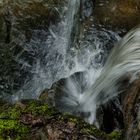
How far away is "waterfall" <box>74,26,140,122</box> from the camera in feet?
18.3

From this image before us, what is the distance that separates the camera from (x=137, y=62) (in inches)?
222

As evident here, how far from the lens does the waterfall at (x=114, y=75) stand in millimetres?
5570

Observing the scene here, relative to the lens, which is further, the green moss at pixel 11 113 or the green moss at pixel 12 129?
the green moss at pixel 11 113

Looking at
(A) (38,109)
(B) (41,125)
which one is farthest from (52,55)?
(B) (41,125)

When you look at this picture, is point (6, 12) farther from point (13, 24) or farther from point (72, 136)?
point (72, 136)

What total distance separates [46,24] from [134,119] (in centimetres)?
465

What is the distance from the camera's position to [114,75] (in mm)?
5898

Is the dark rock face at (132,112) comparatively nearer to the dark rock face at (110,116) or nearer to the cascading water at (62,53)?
the dark rock face at (110,116)

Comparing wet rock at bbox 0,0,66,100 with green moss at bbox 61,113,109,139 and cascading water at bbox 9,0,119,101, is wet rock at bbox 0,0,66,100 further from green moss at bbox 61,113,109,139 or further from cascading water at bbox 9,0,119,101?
green moss at bbox 61,113,109,139

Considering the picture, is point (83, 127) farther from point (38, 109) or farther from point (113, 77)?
point (113, 77)

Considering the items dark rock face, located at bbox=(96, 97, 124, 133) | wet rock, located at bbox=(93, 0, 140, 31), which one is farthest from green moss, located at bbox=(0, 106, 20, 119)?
wet rock, located at bbox=(93, 0, 140, 31)

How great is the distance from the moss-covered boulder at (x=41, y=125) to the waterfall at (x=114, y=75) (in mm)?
1864

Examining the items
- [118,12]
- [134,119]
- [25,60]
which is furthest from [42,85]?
[134,119]

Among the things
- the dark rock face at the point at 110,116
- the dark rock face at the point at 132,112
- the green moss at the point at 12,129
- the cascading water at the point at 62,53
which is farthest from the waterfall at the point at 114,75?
the green moss at the point at 12,129
